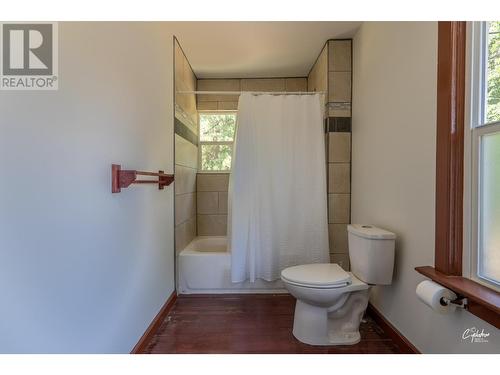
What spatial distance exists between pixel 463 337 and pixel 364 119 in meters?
1.60

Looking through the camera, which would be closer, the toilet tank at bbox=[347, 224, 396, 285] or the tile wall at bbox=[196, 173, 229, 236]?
the toilet tank at bbox=[347, 224, 396, 285]

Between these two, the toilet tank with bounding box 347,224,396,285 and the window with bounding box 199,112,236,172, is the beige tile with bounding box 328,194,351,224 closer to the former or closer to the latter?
the toilet tank with bounding box 347,224,396,285

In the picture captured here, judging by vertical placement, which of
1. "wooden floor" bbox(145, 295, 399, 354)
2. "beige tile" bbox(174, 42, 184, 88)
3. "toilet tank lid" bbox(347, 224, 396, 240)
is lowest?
"wooden floor" bbox(145, 295, 399, 354)

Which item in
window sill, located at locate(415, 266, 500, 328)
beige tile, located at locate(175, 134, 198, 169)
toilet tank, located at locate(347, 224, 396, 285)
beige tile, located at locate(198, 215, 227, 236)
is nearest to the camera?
window sill, located at locate(415, 266, 500, 328)

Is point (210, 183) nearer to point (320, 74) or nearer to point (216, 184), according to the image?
point (216, 184)

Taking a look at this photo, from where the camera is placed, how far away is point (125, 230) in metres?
1.56

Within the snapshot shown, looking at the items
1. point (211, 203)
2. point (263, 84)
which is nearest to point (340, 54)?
point (263, 84)

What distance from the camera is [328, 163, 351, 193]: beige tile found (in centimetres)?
261

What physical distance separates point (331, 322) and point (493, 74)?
5.35ft

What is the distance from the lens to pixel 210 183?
3.44 m

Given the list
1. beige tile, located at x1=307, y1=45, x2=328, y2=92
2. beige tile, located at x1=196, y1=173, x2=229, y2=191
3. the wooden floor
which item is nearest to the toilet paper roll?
the wooden floor

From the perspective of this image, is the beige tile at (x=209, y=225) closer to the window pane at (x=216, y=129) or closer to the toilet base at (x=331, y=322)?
the window pane at (x=216, y=129)

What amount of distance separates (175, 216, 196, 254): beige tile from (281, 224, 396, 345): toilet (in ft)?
3.61
